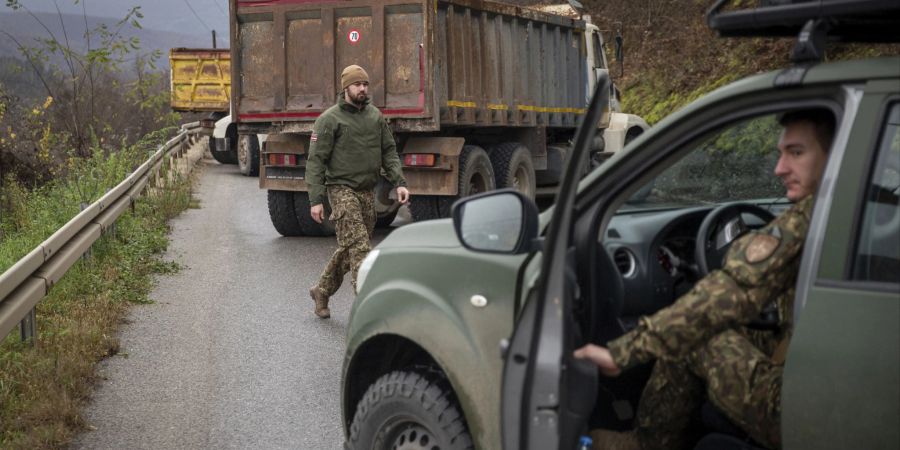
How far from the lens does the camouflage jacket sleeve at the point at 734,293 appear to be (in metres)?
2.83

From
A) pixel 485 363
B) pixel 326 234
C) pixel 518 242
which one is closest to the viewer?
pixel 518 242

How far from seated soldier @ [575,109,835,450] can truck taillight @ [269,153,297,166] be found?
10567 mm

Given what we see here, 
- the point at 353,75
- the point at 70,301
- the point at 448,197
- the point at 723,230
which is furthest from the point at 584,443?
the point at 448,197

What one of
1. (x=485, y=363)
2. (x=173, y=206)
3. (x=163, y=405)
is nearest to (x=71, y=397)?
(x=163, y=405)

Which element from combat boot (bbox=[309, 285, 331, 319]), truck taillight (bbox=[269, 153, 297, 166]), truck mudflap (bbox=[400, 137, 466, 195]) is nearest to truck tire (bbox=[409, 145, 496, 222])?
truck mudflap (bbox=[400, 137, 466, 195])

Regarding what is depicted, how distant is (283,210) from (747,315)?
36.7 feet

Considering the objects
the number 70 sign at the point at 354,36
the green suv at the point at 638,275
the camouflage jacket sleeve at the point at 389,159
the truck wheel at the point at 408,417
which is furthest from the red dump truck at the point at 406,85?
the truck wheel at the point at 408,417

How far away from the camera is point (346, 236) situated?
28.7 feet

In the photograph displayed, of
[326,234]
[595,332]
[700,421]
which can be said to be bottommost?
[326,234]

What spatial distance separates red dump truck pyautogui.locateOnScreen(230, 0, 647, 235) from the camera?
40.5ft

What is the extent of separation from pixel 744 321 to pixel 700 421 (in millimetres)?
601

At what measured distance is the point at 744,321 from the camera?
9.41 feet

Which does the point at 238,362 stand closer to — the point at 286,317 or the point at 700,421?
the point at 286,317

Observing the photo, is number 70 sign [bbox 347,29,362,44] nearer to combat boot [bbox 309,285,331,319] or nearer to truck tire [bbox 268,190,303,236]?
truck tire [bbox 268,190,303,236]
